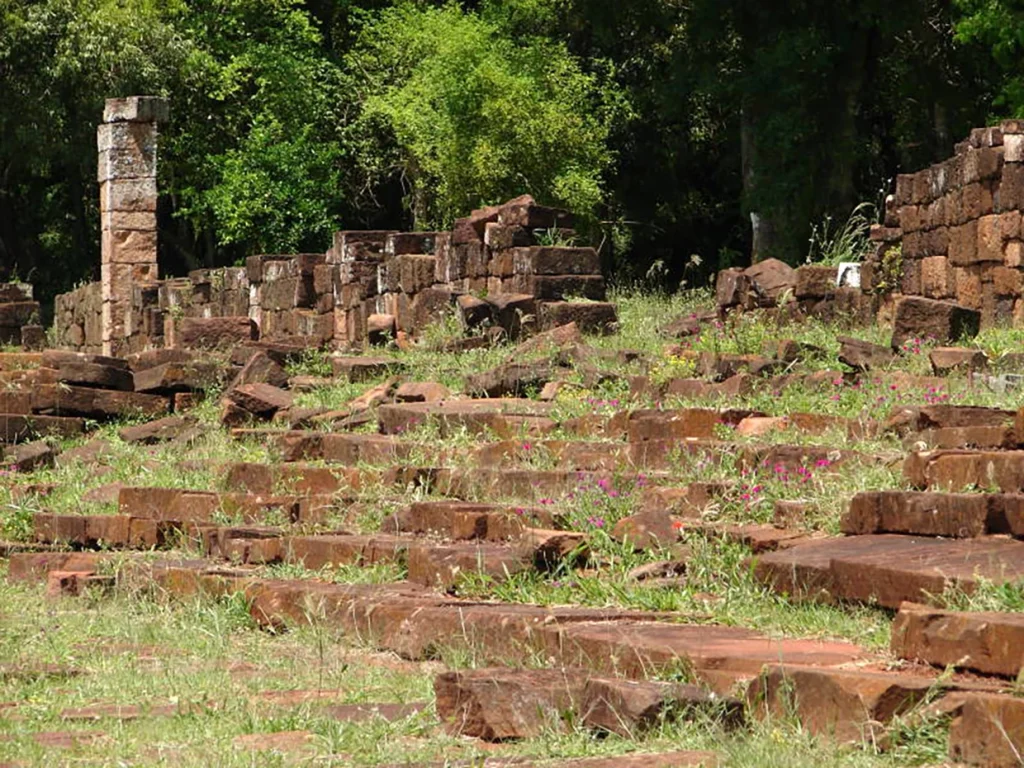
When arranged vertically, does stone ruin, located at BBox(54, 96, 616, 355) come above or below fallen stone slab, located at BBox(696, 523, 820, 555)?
above

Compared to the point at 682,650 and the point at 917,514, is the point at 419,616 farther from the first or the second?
the point at 917,514

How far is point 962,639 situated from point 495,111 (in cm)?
2628

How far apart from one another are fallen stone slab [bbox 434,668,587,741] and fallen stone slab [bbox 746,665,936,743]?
0.65 meters

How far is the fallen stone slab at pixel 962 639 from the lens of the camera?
5.95 meters

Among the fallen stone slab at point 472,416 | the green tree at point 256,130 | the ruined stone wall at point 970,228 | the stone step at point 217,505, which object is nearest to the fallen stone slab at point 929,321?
the ruined stone wall at point 970,228

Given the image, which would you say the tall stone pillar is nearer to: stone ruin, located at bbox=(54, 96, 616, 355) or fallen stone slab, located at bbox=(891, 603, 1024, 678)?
stone ruin, located at bbox=(54, 96, 616, 355)

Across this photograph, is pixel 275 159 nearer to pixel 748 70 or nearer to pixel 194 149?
pixel 194 149

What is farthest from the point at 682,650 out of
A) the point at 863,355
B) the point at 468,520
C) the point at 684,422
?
the point at 863,355

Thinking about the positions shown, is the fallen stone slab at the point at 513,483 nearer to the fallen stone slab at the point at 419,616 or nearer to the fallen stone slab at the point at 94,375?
the fallen stone slab at the point at 419,616

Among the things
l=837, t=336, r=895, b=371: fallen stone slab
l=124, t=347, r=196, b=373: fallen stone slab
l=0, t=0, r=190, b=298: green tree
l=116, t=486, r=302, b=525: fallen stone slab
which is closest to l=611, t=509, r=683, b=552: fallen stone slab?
→ l=116, t=486, r=302, b=525: fallen stone slab

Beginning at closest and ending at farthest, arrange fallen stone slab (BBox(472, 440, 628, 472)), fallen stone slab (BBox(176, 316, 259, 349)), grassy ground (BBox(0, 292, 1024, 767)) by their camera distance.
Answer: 1. grassy ground (BBox(0, 292, 1024, 767))
2. fallen stone slab (BBox(472, 440, 628, 472))
3. fallen stone slab (BBox(176, 316, 259, 349))

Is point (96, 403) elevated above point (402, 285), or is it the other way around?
point (402, 285)

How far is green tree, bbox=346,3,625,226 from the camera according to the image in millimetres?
31922

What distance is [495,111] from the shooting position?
104ft
